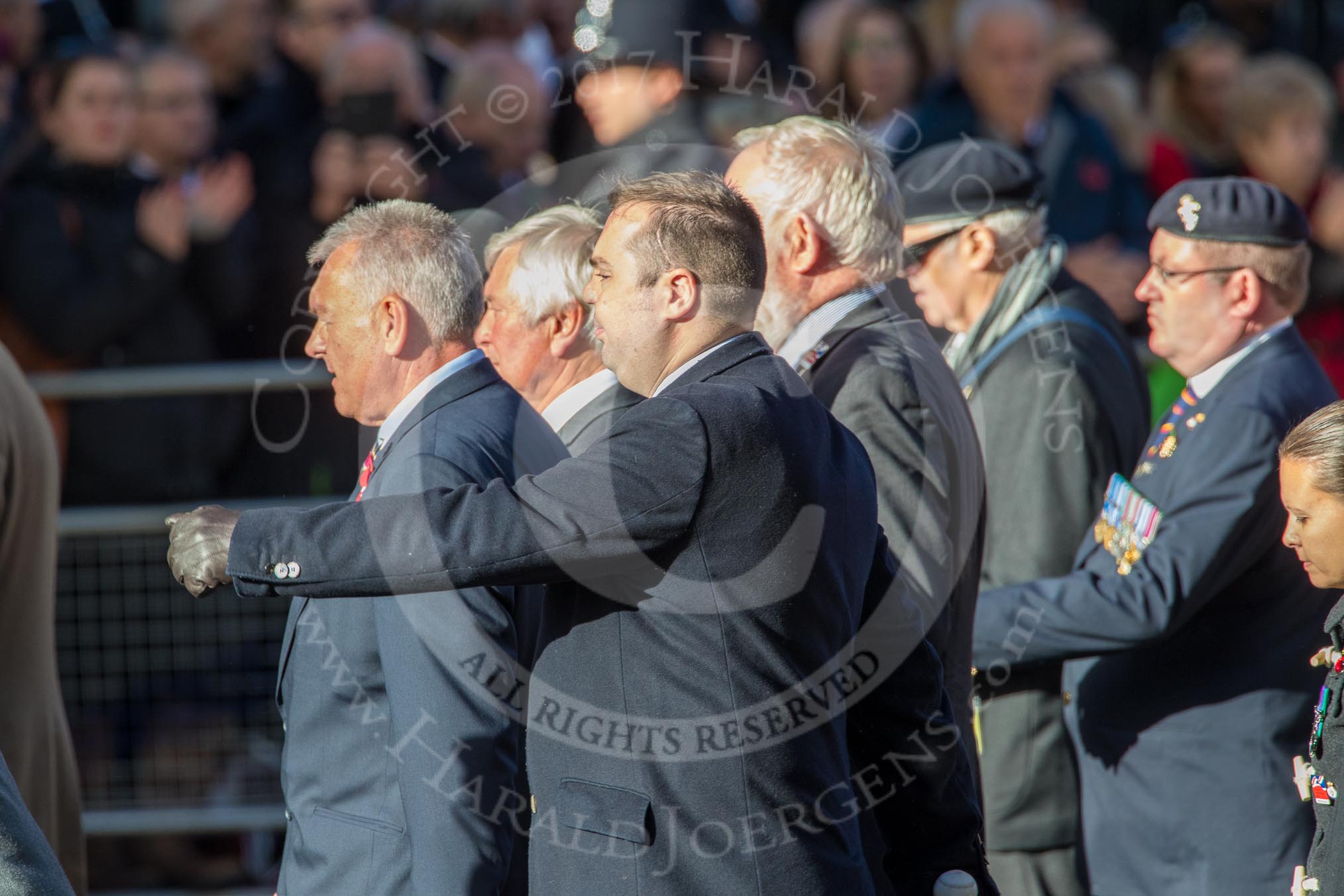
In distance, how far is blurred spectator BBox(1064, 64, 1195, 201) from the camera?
600 cm

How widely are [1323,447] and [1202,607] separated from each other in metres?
0.69

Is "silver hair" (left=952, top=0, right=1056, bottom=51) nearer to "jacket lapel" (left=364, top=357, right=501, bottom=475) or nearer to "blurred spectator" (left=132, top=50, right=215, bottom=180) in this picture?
"blurred spectator" (left=132, top=50, right=215, bottom=180)

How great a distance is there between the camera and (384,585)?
212 centimetres

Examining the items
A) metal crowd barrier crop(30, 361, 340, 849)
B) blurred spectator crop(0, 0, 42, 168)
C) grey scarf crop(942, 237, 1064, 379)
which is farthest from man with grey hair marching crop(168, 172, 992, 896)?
blurred spectator crop(0, 0, 42, 168)

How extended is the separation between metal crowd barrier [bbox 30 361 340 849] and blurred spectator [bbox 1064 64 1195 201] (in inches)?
131

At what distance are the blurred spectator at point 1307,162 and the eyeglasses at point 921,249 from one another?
2149mm

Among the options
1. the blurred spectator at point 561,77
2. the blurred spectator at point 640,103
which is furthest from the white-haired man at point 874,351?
the blurred spectator at point 561,77

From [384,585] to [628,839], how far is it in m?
0.48

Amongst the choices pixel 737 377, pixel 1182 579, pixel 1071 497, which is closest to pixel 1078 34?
pixel 1071 497

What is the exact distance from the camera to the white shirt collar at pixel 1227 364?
3.45m

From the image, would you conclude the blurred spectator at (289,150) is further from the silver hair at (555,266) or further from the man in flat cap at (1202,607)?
the man in flat cap at (1202,607)

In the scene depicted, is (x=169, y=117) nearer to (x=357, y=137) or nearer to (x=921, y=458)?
(x=357, y=137)

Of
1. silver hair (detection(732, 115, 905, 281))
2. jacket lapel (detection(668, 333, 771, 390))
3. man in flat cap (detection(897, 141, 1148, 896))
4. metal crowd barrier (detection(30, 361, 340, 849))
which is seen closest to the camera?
jacket lapel (detection(668, 333, 771, 390))

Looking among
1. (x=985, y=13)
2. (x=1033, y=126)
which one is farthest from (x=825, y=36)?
(x=1033, y=126)
